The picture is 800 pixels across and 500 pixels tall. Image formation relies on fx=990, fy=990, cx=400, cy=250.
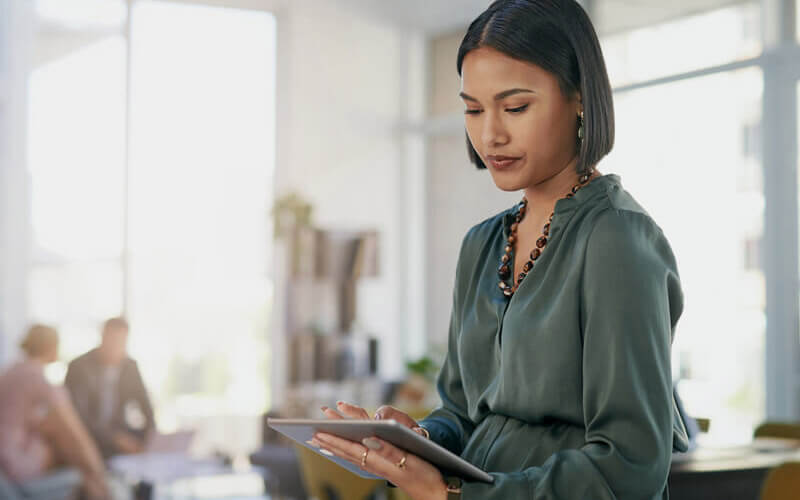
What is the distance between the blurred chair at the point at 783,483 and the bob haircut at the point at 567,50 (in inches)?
71.8

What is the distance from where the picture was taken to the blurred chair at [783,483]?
2.73 m

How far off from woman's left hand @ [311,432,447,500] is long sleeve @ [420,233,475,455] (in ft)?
0.71

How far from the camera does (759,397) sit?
6.39 m

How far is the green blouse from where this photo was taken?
3.69 feet

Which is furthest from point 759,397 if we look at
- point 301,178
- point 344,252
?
point 301,178

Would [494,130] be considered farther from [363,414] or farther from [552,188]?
[363,414]

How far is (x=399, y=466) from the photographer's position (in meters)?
1.20

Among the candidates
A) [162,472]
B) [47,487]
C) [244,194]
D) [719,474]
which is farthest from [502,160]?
[244,194]

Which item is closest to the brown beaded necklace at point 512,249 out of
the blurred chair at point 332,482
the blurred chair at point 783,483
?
the blurred chair at point 783,483

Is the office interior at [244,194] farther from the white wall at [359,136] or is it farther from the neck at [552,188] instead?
the neck at [552,188]

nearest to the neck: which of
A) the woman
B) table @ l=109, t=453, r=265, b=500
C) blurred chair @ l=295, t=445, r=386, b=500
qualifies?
the woman

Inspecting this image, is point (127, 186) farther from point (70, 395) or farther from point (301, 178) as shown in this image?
point (70, 395)

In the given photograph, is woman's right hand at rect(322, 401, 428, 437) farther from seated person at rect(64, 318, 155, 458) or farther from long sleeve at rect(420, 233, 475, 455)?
seated person at rect(64, 318, 155, 458)

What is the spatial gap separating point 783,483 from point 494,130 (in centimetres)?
194
